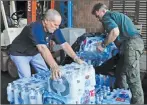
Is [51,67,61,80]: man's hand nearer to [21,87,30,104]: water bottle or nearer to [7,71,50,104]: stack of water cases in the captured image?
[7,71,50,104]: stack of water cases

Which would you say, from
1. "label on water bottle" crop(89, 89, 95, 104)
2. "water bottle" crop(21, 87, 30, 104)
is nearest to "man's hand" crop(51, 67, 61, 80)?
"water bottle" crop(21, 87, 30, 104)

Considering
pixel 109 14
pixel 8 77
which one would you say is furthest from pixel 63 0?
pixel 109 14

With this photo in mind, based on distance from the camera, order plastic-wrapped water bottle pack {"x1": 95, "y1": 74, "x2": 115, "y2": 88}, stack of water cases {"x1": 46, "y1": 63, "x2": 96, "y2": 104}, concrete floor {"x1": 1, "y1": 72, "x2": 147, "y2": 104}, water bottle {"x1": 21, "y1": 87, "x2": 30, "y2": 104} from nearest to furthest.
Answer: stack of water cases {"x1": 46, "y1": 63, "x2": 96, "y2": 104}, water bottle {"x1": 21, "y1": 87, "x2": 30, "y2": 104}, plastic-wrapped water bottle pack {"x1": 95, "y1": 74, "x2": 115, "y2": 88}, concrete floor {"x1": 1, "y1": 72, "x2": 147, "y2": 104}

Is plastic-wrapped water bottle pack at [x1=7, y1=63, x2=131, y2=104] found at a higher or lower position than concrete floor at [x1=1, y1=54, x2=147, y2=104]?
higher

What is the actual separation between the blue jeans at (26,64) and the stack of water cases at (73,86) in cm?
91

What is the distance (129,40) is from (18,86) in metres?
1.75

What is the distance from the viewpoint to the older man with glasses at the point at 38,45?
3586mm

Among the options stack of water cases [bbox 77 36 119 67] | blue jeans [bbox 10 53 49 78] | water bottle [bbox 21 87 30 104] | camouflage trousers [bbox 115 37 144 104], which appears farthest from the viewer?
stack of water cases [bbox 77 36 119 67]

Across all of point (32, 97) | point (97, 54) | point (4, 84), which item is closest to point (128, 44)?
point (97, 54)

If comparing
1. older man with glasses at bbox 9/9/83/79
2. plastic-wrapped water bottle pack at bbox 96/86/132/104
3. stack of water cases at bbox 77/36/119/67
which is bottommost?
plastic-wrapped water bottle pack at bbox 96/86/132/104

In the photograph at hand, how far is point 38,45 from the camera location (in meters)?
3.62

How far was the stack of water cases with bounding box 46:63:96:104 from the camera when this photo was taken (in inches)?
122

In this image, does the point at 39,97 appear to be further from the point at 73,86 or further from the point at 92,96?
the point at 92,96

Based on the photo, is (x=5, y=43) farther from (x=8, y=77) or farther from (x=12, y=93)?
(x=12, y=93)
